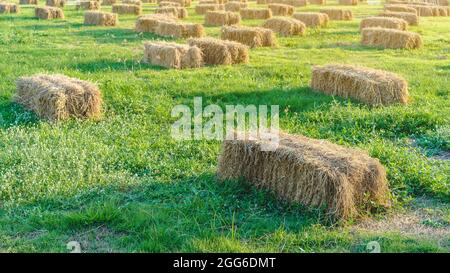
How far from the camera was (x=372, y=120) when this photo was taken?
11.3 meters

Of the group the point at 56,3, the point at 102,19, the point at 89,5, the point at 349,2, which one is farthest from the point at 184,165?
the point at 349,2

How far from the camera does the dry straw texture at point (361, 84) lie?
499 inches

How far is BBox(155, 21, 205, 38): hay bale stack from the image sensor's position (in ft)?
71.6

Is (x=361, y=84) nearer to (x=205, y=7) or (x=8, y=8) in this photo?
(x=205, y=7)

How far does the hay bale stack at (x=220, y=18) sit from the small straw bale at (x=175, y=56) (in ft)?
34.1

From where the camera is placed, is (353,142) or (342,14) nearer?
(353,142)

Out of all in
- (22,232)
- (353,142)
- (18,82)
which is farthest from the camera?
(18,82)

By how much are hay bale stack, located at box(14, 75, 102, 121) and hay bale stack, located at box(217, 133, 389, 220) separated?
426 cm

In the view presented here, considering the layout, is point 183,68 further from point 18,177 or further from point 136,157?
point 18,177

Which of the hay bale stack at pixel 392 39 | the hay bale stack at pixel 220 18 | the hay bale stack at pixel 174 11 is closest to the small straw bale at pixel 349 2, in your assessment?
the hay bale stack at pixel 174 11

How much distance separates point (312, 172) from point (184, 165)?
7.79ft

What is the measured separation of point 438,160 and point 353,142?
1.41 metres

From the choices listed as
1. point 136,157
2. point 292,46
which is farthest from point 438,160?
point 292,46

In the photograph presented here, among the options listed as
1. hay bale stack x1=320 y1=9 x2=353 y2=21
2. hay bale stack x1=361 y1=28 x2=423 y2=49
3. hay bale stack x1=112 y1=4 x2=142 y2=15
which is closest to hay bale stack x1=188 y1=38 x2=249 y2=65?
hay bale stack x1=361 y1=28 x2=423 y2=49
